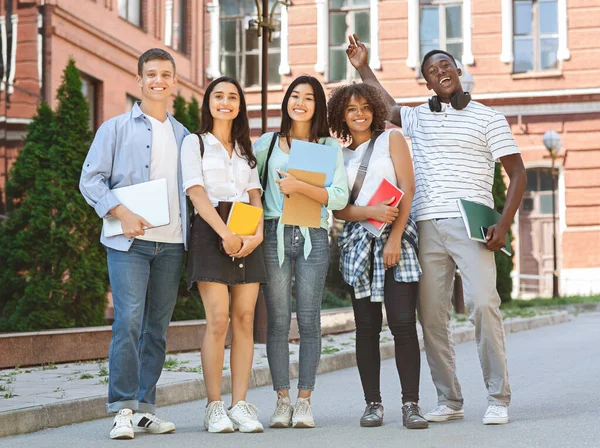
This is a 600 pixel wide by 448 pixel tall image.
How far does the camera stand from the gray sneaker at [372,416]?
6520mm

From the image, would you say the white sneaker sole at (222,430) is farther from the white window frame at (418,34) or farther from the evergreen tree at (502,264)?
the white window frame at (418,34)

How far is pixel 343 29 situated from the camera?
30.4 metres

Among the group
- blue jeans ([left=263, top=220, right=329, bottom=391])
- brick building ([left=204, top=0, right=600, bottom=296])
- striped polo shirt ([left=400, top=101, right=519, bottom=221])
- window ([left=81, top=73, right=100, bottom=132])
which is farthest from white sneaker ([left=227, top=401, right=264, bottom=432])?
brick building ([left=204, top=0, right=600, bottom=296])

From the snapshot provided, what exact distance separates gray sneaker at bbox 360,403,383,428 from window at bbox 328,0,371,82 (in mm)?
24093

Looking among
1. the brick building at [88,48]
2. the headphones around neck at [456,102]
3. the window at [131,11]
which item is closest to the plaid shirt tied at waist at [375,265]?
the headphones around neck at [456,102]

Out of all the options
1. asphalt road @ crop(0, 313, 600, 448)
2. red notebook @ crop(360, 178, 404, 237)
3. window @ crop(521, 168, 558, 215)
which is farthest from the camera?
window @ crop(521, 168, 558, 215)

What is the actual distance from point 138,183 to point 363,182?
1351 millimetres

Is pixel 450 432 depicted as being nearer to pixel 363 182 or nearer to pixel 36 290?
→ pixel 363 182

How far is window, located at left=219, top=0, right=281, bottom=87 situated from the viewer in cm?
3108

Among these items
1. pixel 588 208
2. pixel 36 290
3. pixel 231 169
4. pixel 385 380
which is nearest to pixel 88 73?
pixel 36 290

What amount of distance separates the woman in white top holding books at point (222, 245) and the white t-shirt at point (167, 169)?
0.37ft

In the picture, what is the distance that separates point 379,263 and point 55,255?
6.53 metres

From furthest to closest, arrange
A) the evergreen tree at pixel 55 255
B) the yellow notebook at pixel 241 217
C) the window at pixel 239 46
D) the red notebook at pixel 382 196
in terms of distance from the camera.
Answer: the window at pixel 239 46
the evergreen tree at pixel 55 255
the red notebook at pixel 382 196
the yellow notebook at pixel 241 217

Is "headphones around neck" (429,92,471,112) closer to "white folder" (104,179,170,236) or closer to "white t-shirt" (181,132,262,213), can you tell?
"white t-shirt" (181,132,262,213)
